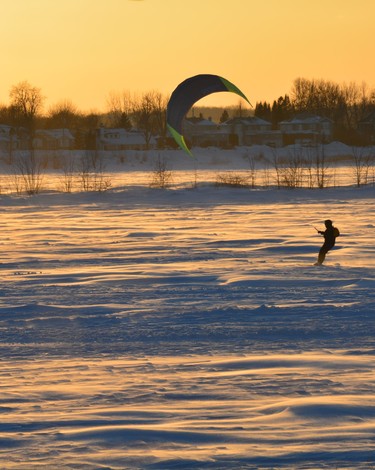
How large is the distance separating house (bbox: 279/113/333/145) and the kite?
65924 millimetres

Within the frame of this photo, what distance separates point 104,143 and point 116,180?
44.2 metres

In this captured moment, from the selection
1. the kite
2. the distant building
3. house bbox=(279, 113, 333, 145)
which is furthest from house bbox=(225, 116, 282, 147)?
the kite

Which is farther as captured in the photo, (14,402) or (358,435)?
(14,402)

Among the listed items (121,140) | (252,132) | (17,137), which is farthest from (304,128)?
(17,137)

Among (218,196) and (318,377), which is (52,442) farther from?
(218,196)

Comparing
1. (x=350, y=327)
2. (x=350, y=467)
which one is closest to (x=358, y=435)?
(x=350, y=467)

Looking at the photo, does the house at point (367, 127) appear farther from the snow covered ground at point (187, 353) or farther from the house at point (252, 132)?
the snow covered ground at point (187, 353)

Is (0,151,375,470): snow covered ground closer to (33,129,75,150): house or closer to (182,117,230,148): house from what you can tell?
(182,117,230,148): house

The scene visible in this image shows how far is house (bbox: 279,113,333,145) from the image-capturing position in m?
78.8

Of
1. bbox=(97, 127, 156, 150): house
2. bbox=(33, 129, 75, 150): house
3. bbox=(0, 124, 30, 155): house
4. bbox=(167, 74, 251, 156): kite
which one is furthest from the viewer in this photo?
bbox=(33, 129, 75, 150): house

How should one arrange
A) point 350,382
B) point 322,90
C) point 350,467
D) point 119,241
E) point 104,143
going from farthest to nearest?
point 322,90 < point 104,143 < point 119,241 < point 350,382 < point 350,467

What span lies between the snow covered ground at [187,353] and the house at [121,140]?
207ft

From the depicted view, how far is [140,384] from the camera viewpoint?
20.9 ft

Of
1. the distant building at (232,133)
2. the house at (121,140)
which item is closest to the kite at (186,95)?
the distant building at (232,133)
